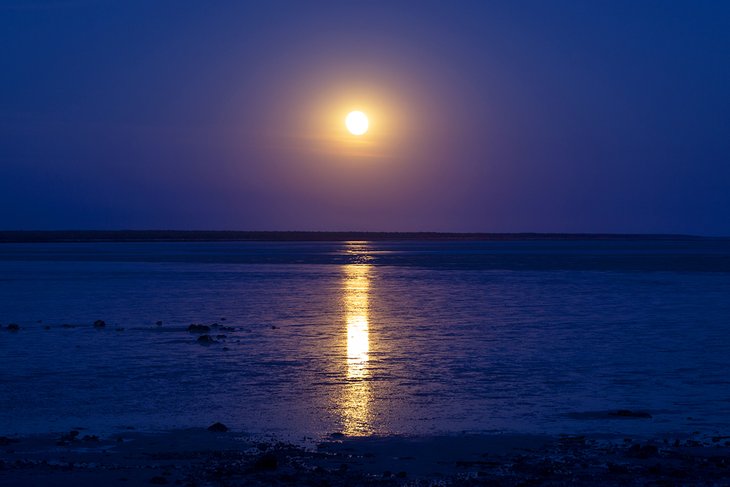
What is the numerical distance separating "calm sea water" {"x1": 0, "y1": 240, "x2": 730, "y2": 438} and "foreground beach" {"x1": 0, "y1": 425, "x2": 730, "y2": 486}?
64 centimetres

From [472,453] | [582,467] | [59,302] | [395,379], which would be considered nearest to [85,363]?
[395,379]

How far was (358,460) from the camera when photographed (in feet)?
31.0

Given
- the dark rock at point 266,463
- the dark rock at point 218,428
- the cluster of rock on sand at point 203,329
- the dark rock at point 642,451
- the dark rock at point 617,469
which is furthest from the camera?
the cluster of rock on sand at point 203,329

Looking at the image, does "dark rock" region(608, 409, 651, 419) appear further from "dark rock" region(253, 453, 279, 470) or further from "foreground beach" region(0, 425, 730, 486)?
"dark rock" region(253, 453, 279, 470)

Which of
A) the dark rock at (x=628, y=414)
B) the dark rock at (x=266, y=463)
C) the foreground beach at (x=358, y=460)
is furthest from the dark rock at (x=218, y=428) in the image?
the dark rock at (x=628, y=414)

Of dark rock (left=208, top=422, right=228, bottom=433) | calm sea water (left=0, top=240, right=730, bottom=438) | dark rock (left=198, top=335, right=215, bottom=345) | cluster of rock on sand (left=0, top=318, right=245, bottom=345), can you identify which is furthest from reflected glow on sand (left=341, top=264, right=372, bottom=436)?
dark rock (left=198, top=335, right=215, bottom=345)

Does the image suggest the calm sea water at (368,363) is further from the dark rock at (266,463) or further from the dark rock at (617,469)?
the dark rock at (617,469)

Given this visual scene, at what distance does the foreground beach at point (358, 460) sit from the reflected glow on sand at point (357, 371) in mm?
756

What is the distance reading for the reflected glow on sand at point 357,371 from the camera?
1130 cm

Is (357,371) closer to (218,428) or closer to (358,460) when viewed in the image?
(218,428)

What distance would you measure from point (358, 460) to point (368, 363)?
6737 millimetres

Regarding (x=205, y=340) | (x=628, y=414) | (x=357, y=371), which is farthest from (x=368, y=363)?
(x=628, y=414)

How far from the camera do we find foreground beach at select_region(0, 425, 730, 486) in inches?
339

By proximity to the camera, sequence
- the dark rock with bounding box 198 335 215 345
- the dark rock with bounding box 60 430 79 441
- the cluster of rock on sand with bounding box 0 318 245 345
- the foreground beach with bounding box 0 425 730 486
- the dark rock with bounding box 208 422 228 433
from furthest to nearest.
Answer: the cluster of rock on sand with bounding box 0 318 245 345 < the dark rock with bounding box 198 335 215 345 < the dark rock with bounding box 208 422 228 433 < the dark rock with bounding box 60 430 79 441 < the foreground beach with bounding box 0 425 730 486
